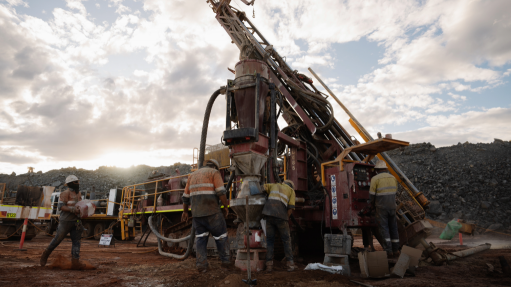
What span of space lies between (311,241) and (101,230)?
1198cm

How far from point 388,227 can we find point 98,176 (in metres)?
40.6

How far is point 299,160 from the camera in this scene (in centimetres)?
795

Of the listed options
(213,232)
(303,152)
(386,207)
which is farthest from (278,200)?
(303,152)

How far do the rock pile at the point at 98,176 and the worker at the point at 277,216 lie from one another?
32466 millimetres

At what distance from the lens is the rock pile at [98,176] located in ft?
121

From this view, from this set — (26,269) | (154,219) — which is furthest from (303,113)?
(26,269)

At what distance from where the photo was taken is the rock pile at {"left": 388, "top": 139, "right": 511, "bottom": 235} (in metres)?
16.8

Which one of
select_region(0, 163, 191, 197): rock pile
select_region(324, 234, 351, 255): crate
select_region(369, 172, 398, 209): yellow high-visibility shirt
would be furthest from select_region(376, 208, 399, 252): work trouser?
select_region(0, 163, 191, 197): rock pile

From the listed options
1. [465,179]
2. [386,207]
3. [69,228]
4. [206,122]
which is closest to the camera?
[69,228]

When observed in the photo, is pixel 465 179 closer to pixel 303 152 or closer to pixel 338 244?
pixel 303 152

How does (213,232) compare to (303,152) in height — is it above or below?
below

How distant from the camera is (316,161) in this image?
8227 millimetres

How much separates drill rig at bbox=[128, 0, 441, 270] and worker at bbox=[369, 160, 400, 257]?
0.37 m

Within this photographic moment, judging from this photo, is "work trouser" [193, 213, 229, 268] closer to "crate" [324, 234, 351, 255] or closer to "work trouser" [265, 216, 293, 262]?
"work trouser" [265, 216, 293, 262]
